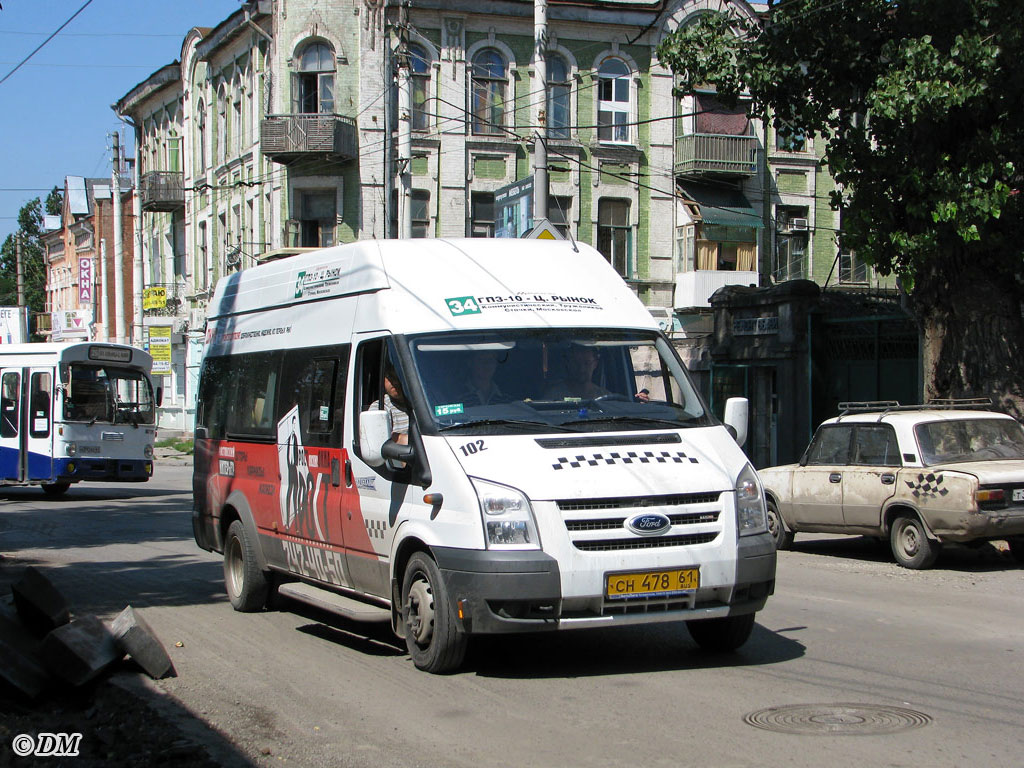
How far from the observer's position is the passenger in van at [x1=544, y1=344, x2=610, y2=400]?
7.87 m

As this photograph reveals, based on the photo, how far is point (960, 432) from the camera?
12953mm

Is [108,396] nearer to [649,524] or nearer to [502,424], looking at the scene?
[502,424]

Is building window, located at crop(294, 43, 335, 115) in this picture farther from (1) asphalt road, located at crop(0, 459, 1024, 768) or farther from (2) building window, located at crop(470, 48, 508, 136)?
(1) asphalt road, located at crop(0, 459, 1024, 768)

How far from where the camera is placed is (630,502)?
23.0ft

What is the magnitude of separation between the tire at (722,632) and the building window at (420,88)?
93.1 ft

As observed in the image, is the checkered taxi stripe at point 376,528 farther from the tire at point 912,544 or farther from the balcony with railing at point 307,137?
the balcony with railing at point 307,137

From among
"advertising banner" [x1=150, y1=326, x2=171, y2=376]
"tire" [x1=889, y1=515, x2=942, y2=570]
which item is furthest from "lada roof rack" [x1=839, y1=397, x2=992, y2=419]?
"advertising banner" [x1=150, y1=326, x2=171, y2=376]

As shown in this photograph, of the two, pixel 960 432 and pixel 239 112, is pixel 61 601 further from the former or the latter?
pixel 239 112

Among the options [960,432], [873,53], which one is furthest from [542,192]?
[960,432]

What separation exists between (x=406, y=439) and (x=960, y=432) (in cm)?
739

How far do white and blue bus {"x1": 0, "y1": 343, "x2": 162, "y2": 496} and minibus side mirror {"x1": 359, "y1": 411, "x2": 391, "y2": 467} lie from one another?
17.7m

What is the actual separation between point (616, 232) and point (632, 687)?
29819 mm

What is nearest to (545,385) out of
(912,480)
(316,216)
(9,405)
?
(912,480)

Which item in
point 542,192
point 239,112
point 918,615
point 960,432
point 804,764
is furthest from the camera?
point 239,112
